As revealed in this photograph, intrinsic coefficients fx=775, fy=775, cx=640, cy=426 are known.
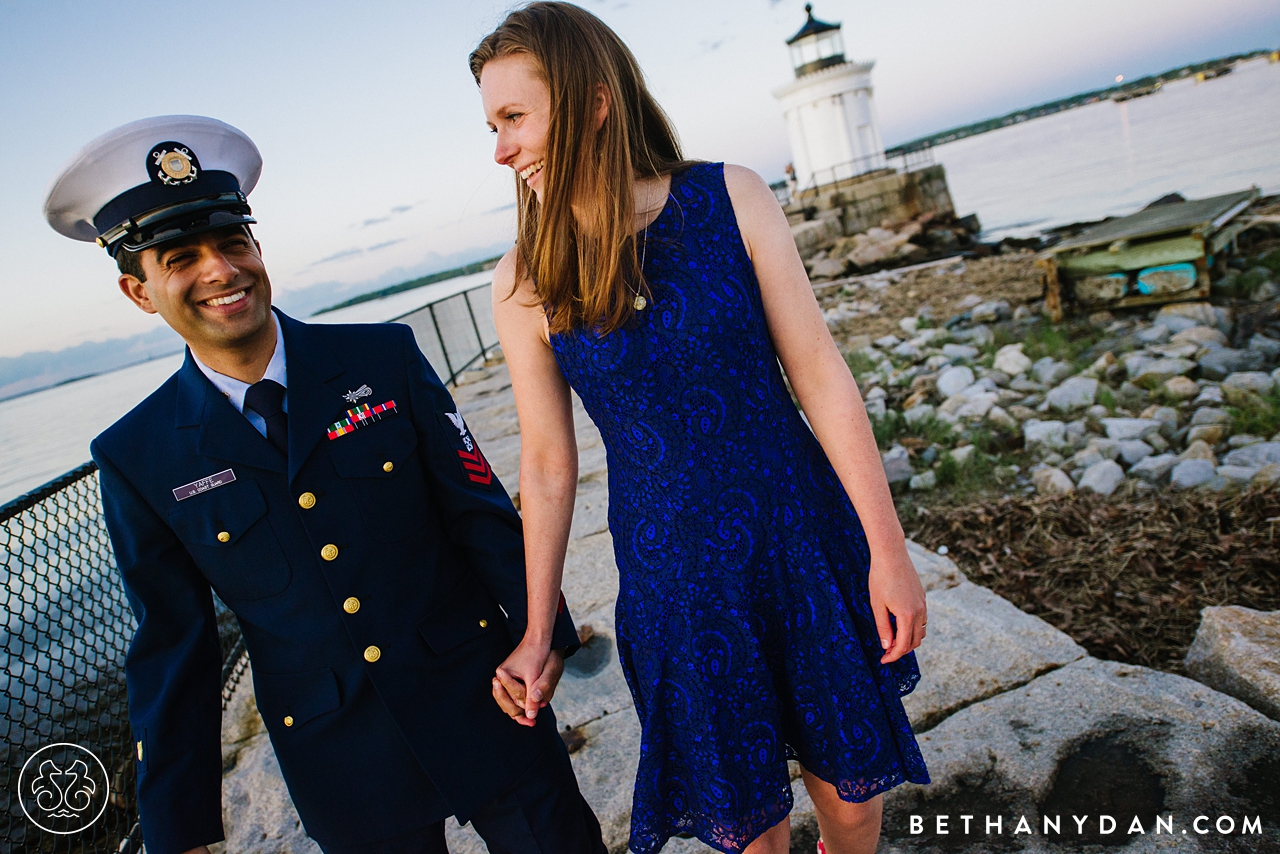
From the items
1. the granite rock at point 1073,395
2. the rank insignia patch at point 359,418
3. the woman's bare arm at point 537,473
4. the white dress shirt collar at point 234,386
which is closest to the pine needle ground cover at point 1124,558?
the granite rock at point 1073,395

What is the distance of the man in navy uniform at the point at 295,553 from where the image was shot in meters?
1.49

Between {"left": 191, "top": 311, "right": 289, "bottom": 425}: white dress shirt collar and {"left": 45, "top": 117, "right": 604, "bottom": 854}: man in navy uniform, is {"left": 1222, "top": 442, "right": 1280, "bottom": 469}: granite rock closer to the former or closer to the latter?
{"left": 45, "top": 117, "right": 604, "bottom": 854}: man in navy uniform

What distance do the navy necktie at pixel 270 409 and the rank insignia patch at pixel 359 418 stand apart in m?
0.09

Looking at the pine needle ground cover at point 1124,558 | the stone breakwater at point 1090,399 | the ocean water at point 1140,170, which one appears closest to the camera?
the pine needle ground cover at point 1124,558

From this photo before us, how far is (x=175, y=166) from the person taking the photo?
1.53m

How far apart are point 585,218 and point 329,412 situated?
2.16 ft

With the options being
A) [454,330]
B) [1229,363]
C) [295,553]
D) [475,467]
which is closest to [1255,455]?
[1229,363]

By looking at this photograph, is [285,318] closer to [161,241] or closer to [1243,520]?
[161,241]

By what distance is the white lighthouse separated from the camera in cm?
3075

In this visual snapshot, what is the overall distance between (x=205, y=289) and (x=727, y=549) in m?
1.11

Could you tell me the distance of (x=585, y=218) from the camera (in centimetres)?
145

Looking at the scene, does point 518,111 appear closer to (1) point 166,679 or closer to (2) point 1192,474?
(1) point 166,679

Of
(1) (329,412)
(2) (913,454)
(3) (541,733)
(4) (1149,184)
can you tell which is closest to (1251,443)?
(2) (913,454)

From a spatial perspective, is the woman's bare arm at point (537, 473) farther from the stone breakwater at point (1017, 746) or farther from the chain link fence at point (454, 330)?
the chain link fence at point (454, 330)
